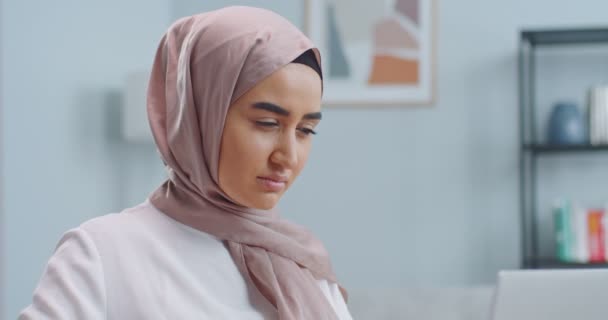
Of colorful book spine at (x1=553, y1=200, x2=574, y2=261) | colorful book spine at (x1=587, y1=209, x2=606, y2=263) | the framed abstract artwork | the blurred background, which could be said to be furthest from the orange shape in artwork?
colorful book spine at (x1=587, y1=209, x2=606, y2=263)

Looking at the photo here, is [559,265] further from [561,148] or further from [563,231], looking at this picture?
[561,148]

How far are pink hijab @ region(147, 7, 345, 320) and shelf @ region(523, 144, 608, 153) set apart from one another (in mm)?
2542

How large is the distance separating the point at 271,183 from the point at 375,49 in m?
2.88

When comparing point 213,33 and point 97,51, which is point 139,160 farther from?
point 213,33

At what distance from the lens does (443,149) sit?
12.8 feet

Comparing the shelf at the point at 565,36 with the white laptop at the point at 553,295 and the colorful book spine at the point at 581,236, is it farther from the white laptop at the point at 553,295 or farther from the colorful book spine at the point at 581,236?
the white laptop at the point at 553,295

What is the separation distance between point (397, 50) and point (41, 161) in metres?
1.63

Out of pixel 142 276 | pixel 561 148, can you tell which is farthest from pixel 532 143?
pixel 142 276

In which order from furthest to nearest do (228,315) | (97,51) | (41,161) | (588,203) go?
(588,203) → (97,51) → (41,161) → (228,315)

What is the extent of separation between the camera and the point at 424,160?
392cm

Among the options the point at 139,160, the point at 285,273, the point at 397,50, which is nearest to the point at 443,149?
the point at 397,50

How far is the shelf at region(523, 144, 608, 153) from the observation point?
357cm

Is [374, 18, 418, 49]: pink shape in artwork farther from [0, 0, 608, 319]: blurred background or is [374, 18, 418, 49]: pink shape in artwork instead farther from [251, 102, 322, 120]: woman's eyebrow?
[251, 102, 322, 120]: woman's eyebrow

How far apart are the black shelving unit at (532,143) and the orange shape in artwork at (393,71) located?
451 millimetres
